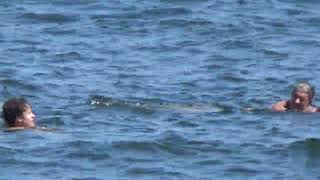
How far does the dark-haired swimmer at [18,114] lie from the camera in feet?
79.5

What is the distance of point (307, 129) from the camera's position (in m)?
25.3

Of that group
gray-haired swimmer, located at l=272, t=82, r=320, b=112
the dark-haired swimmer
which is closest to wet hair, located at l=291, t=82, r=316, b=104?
gray-haired swimmer, located at l=272, t=82, r=320, b=112

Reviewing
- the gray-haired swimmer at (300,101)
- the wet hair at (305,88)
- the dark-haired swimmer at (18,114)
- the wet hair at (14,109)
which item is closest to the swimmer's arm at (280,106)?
the gray-haired swimmer at (300,101)

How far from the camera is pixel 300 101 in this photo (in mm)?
26875

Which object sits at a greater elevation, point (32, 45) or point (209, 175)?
point (209, 175)

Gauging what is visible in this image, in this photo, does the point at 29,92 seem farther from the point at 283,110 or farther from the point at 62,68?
the point at 283,110

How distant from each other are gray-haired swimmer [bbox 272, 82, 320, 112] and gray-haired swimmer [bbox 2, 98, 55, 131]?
15.5 feet

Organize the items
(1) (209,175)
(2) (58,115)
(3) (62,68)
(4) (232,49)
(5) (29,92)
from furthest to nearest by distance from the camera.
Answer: (4) (232,49)
(3) (62,68)
(5) (29,92)
(2) (58,115)
(1) (209,175)

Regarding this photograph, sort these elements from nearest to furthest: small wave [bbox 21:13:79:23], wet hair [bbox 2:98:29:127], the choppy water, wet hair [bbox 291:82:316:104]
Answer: the choppy water, wet hair [bbox 2:98:29:127], wet hair [bbox 291:82:316:104], small wave [bbox 21:13:79:23]

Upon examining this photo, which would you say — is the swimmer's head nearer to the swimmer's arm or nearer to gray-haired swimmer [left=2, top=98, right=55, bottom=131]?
the swimmer's arm

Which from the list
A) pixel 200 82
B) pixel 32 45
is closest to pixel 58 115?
pixel 200 82

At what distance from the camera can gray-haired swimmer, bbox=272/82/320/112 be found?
26.8 metres

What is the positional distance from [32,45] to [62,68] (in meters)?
2.40

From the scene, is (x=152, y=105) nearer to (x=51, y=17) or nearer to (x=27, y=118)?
(x=27, y=118)
